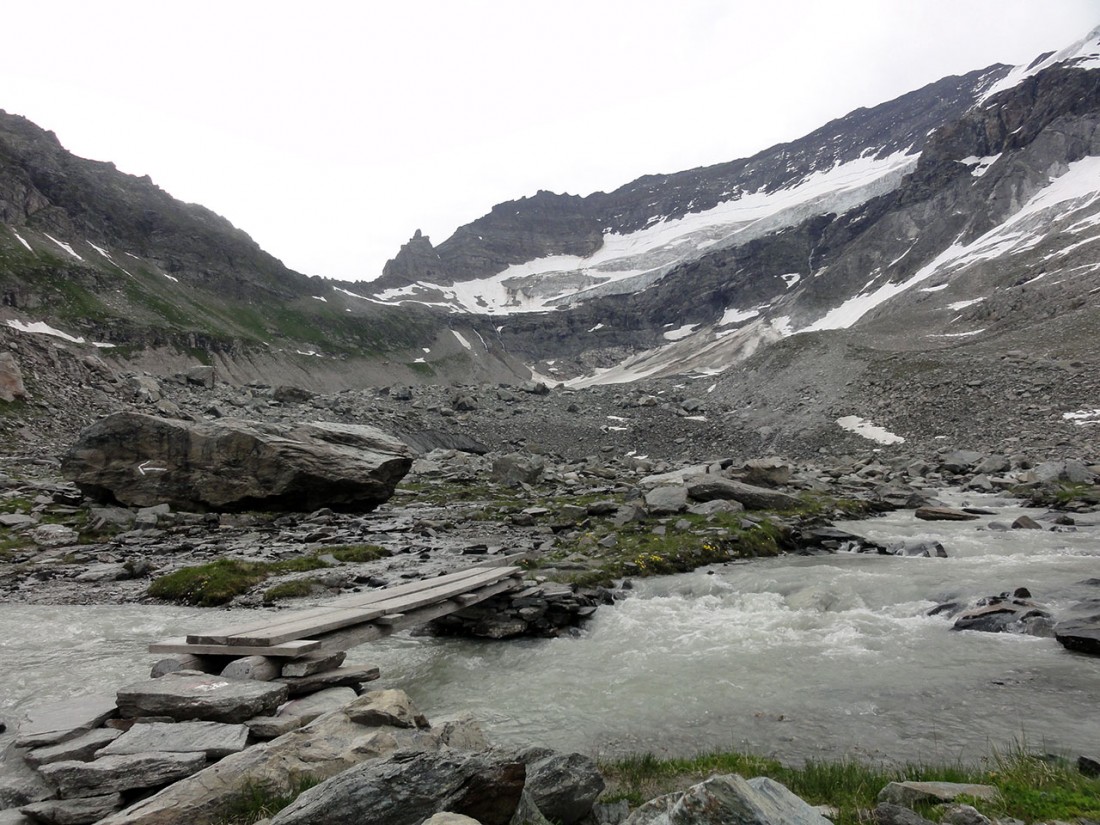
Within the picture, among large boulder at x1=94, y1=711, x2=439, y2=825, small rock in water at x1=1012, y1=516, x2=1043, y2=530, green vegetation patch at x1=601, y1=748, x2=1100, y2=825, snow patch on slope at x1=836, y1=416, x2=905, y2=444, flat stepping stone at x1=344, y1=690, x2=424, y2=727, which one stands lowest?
snow patch on slope at x1=836, y1=416, x2=905, y2=444

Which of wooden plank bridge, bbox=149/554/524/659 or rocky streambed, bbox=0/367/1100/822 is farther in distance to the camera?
wooden plank bridge, bbox=149/554/524/659

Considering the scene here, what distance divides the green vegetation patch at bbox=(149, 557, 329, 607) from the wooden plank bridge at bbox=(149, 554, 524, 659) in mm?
4552

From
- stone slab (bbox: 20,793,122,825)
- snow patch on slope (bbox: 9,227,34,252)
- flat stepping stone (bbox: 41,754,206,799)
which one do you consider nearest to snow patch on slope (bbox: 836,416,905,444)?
flat stepping stone (bbox: 41,754,206,799)

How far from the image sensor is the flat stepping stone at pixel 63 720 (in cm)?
625

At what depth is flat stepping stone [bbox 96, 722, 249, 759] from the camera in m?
5.95

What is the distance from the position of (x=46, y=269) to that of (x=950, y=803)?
430 ft

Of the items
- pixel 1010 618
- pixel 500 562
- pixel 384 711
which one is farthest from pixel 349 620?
pixel 1010 618

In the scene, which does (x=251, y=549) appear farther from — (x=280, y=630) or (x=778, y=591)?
(x=778, y=591)

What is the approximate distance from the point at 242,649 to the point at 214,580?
339 inches

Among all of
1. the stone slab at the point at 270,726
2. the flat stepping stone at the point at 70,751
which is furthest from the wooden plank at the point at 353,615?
the flat stepping stone at the point at 70,751

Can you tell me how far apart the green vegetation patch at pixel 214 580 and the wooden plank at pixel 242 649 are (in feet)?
21.3

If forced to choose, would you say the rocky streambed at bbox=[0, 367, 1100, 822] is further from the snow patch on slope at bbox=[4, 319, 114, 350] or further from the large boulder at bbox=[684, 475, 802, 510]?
the snow patch on slope at bbox=[4, 319, 114, 350]

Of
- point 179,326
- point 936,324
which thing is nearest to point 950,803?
point 936,324

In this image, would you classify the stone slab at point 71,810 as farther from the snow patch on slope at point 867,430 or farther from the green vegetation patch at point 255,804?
the snow patch on slope at point 867,430
